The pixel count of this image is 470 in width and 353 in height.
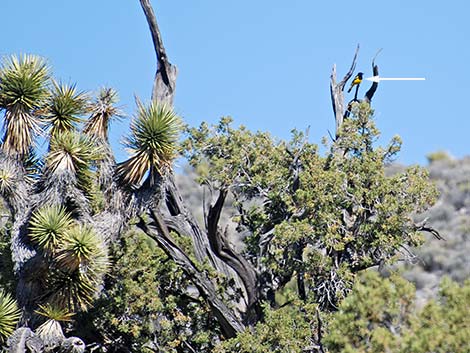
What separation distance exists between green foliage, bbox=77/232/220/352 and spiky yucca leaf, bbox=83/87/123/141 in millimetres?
2052

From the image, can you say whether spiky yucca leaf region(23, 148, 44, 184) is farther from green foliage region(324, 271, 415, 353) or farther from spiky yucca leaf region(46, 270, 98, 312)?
green foliage region(324, 271, 415, 353)

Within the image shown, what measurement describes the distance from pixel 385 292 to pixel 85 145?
21.7ft

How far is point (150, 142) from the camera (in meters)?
15.9

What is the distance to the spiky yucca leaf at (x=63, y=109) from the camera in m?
16.5

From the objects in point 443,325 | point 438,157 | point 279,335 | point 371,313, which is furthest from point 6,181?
point 438,157

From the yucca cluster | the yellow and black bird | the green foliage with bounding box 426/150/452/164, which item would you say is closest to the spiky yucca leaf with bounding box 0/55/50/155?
the yucca cluster

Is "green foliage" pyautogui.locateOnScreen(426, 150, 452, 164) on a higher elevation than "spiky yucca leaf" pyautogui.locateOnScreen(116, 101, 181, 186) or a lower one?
higher

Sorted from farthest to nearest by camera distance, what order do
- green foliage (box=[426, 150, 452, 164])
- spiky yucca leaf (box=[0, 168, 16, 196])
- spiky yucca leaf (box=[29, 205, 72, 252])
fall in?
green foliage (box=[426, 150, 452, 164]), spiky yucca leaf (box=[0, 168, 16, 196]), spiky yucca leaf (box=[29, 205, 72, 252])

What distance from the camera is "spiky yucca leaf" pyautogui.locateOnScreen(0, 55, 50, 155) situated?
1616 centimetres

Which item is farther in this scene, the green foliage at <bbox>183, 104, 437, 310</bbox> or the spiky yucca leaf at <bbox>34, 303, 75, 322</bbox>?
the green foliage at <bbox>183, 104, 437, 310</bbox>

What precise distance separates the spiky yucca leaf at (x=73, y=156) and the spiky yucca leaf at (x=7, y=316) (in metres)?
2.00

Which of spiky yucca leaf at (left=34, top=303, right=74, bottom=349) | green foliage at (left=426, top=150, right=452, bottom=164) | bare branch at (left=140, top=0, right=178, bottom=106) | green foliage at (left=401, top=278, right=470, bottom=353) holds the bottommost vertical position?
green foliage at (left=401, top=278, right=470, bottom=353)

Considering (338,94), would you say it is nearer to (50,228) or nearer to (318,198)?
(318,198)

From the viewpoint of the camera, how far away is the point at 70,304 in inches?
631
